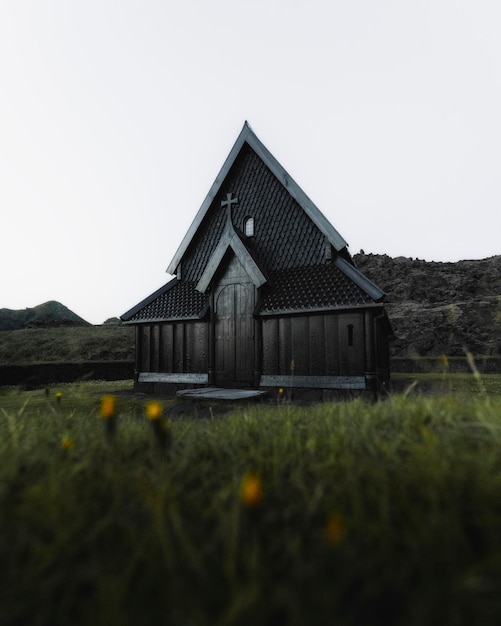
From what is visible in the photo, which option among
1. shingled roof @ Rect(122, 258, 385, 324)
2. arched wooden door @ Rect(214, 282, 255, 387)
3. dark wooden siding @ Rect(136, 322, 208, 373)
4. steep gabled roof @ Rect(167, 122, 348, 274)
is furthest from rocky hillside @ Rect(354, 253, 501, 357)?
dark wooden siding @ Rect(136, 322, 208, 373)

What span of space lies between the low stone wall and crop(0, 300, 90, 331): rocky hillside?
25292 millimetres

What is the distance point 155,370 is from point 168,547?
39.0 ft

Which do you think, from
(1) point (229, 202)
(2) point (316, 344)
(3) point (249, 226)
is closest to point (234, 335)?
(2) point (316, 344)

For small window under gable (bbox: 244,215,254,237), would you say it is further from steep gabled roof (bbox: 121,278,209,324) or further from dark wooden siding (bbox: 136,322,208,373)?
dark wooden siding (bbox: 136,322,208,373)

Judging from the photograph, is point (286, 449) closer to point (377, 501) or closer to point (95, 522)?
point (377, 501)

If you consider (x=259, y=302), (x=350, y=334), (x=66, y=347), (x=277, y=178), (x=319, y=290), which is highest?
(x=277, y=178)

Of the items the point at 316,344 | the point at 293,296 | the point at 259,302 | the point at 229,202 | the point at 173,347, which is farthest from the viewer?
the point at 229,202

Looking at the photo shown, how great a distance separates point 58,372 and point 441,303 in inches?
1151

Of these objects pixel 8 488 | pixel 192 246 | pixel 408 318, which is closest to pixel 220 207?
pixel 192 246

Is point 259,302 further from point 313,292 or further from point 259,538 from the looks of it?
point 259,538

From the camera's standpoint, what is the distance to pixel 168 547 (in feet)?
4.69

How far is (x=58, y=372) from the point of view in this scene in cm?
1780

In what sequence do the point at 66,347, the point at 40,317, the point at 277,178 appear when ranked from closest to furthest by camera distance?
the point at 277,178, the point at 66,347, the point at 40,317

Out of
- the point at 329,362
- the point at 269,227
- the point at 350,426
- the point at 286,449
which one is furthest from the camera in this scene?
the point at 269,227
